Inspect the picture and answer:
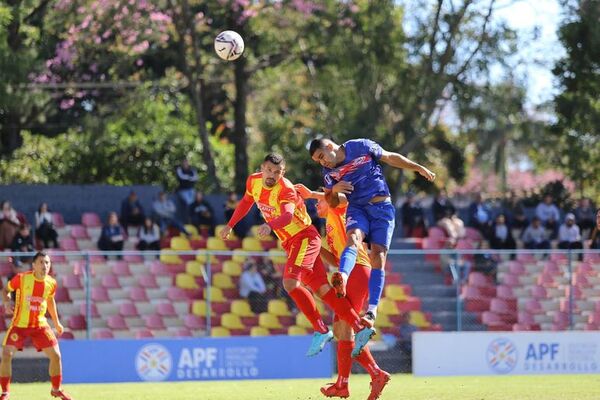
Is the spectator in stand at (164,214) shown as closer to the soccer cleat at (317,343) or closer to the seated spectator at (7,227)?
the seated spectator at (7,227)

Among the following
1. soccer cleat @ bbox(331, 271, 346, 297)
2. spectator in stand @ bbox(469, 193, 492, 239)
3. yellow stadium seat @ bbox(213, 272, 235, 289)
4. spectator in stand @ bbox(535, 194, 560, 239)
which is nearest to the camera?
soccer cleat @ bbox(331, 271, 346, 297)

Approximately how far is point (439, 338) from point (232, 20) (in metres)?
11.6

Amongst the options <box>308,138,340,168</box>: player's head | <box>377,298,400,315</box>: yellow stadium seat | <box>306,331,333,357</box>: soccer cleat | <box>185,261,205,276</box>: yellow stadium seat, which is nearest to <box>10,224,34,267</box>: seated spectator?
<box>185,261,205,276</box>: yellow stadium seat

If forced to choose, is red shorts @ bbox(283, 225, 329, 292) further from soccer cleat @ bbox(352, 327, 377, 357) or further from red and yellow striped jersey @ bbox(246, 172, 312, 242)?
soccer cleat @ bbox(352, 327, 377, 357)

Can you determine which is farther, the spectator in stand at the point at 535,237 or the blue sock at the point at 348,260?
the spectator in stand at the point at 535,237

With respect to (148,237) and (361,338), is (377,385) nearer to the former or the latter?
(361,338)

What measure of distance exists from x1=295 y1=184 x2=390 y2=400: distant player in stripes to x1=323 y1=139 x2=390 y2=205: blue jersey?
204 mm

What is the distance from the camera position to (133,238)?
84.5 ft

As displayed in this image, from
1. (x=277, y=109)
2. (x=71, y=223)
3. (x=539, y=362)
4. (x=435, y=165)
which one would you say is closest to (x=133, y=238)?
(x=71, y=223)

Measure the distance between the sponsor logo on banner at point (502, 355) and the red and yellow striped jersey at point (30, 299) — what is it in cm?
920

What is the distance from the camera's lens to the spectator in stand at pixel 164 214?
26.2 meters

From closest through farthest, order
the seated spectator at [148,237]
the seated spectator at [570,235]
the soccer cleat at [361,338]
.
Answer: the soccer cleat at [361,338] → the seated spectator at [148,237] → the seated spectator at [570,235]

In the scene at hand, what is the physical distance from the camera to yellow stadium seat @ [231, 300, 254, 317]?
2362cm

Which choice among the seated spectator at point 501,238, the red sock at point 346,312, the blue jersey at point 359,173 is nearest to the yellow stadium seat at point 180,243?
the seated spectator at point 501,238
